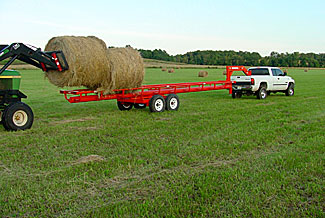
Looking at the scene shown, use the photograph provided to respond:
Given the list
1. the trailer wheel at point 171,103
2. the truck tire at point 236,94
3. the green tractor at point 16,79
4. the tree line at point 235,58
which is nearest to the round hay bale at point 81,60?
the green tractor at point 16,79

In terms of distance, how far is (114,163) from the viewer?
5.54 metres

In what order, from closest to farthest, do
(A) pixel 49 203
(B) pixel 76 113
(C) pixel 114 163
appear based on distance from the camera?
(A) pixel 49 203
(C) pixel 114 163
(B) pixel 76 113

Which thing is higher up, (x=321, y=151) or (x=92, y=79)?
(x=92, y=79)

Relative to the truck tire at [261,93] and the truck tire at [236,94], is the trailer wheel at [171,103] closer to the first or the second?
the truck tire at [236,94]

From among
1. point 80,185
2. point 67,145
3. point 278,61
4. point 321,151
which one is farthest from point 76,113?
point 278,61

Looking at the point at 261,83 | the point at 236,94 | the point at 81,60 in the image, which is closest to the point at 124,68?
the point at 81,60

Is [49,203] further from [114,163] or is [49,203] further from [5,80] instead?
[5,80]

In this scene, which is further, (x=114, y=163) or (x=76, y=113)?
(x=76, y=113)

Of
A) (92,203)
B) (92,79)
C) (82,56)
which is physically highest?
(82,56)

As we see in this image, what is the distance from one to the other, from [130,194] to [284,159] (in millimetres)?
2899

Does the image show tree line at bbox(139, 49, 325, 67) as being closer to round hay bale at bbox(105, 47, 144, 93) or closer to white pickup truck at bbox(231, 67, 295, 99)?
white pickup truck at bbox(231, 67, 295, 99)

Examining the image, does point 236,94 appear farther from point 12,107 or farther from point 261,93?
point 12,107

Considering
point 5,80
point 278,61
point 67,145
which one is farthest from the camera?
point 278,61

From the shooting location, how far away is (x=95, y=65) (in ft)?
31.0
